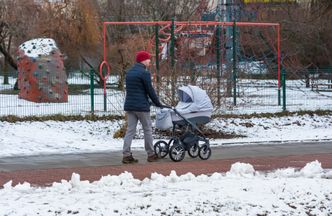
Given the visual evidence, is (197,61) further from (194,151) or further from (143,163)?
(143,163)

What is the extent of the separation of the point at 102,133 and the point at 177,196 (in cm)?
992

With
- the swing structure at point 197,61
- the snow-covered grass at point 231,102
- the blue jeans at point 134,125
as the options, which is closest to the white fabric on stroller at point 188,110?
the blue jeans at point 134,125

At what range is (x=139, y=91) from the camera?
39.0 feet

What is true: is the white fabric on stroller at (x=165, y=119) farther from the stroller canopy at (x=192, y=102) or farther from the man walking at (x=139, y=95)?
the man walking at (x=139, y=95)

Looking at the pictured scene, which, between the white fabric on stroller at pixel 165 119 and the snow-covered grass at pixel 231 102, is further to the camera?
the snow-covered grass at pixel 231 102

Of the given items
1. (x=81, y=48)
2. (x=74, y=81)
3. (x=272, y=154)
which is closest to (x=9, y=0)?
(x=81, y=48)

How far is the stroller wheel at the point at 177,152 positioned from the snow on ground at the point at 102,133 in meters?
2.75

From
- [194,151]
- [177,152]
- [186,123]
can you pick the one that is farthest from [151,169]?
[194,151]

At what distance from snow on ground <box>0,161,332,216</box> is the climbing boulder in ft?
43.6

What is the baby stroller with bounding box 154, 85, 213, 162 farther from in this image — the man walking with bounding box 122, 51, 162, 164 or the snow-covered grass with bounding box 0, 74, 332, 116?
the snow-covered grass with bounding box 0, 74, 332, 116

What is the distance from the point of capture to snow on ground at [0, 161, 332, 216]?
767 centimetres

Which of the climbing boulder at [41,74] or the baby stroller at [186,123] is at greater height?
the climbing boulder at [41,74]

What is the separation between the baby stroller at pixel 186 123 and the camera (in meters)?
12.5

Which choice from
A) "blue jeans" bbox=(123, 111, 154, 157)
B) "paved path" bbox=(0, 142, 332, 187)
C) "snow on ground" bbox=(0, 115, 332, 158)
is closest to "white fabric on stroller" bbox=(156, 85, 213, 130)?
"blue jeans" bbox=(123, 111, 154, 157)
